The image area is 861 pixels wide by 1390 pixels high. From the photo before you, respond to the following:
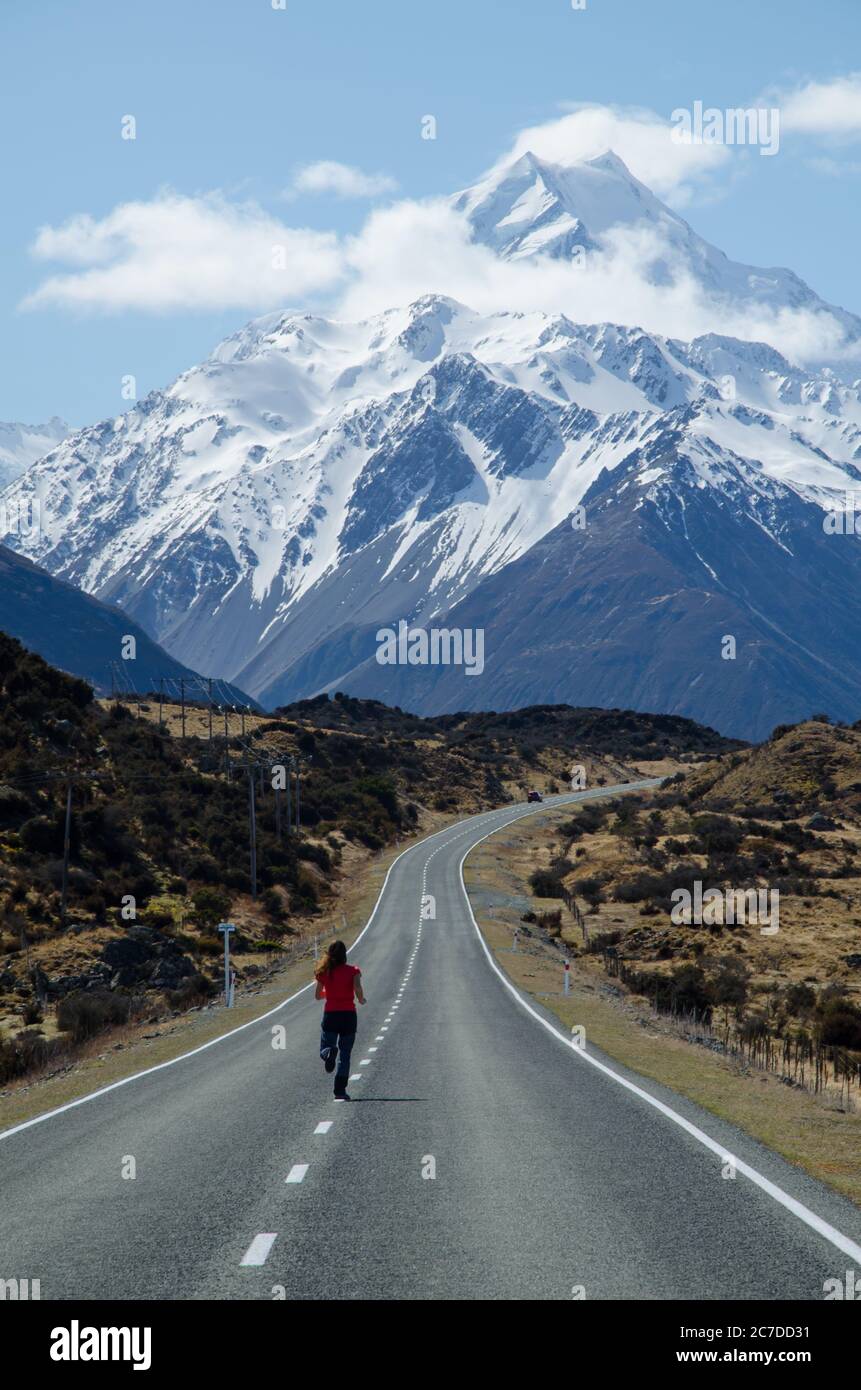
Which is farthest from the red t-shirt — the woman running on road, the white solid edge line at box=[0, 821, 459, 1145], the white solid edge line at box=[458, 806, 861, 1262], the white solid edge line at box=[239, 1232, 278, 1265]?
the white solid edge line at box=[239, 1232, 278, 1265]

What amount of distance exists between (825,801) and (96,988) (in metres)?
55.2

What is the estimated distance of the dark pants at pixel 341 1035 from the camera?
16.5 metres

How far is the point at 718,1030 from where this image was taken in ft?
107

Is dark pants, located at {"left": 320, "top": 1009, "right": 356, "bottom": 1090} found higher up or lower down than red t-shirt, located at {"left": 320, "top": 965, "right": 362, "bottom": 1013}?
lower down

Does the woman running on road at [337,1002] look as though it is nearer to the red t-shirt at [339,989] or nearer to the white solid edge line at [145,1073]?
the red t-shirt at [339,989]

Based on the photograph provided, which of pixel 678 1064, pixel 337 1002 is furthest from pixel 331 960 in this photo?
pixel 678 1064

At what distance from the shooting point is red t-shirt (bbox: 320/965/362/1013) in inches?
662

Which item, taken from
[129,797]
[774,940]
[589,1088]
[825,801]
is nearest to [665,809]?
[825,801]

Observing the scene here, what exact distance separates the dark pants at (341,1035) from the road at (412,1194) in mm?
445

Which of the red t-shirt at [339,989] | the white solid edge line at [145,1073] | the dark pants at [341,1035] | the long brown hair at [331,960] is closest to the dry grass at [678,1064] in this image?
the dark pants at [341,1035]

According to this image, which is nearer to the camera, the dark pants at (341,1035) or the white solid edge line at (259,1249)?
the white solid edge line at (259,1249)

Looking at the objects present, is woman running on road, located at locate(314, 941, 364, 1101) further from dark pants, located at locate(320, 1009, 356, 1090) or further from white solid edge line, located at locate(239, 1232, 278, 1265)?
white solid edge line, located at locate(239, 1232, 278, 1265)

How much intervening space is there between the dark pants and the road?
445 millimetres

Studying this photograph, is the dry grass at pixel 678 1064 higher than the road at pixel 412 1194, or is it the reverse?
the road at pixel 412 1194
